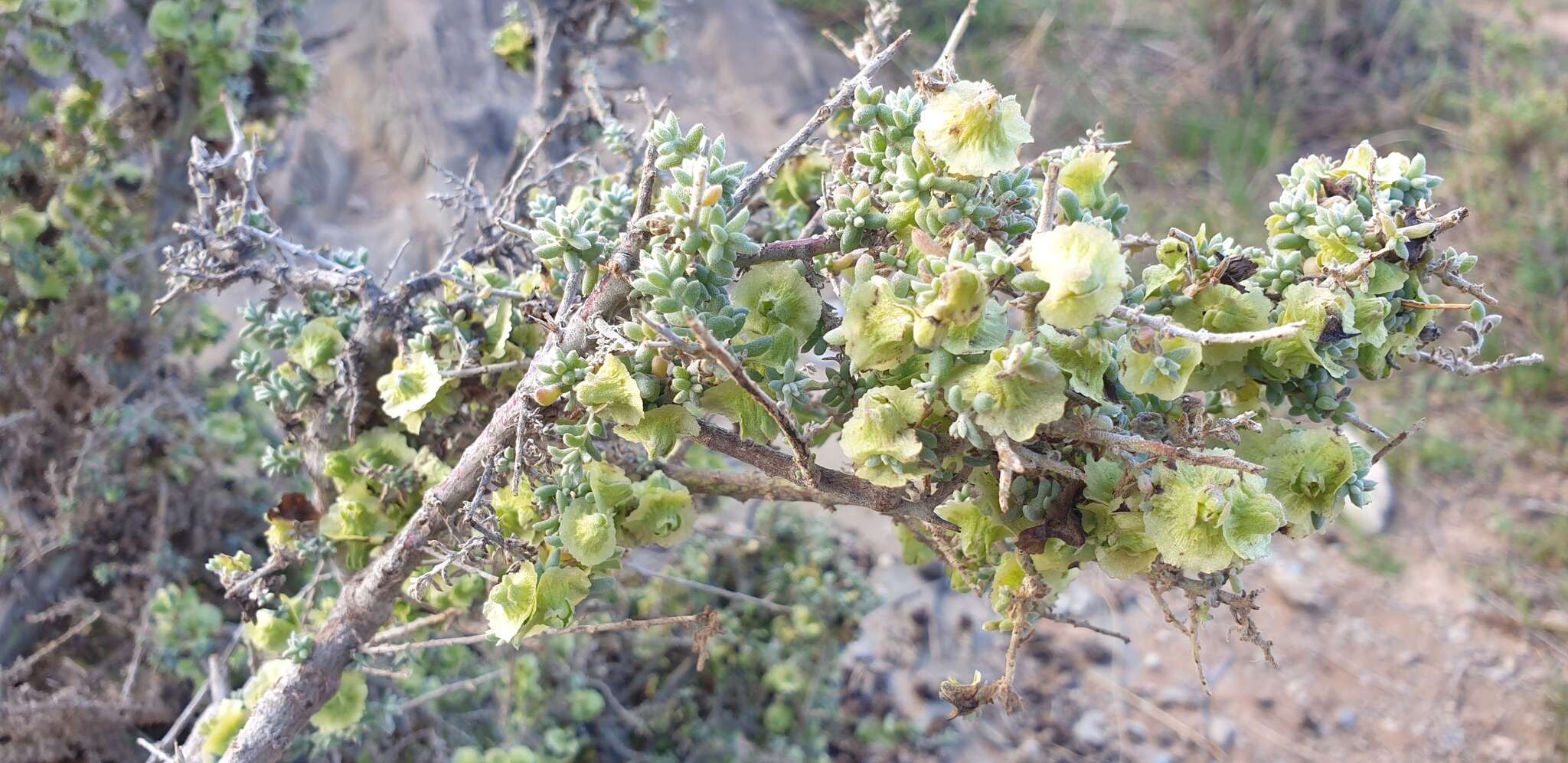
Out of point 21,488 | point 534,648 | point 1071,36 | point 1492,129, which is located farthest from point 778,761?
point 1071,36

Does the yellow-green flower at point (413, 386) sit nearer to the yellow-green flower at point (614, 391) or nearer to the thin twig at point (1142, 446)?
the yellow-green flower at point (614, 391)

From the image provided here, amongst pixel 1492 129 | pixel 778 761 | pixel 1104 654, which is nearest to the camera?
pixel 778 761

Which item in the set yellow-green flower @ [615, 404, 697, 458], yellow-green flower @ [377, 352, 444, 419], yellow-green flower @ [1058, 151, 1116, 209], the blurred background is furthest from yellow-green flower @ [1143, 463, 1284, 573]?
yellow-green flower @ [377, 352, 444, 419]

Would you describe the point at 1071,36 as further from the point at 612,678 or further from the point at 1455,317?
the point at 612,678

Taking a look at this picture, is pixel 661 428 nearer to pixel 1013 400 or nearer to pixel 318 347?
pixel 1013 400

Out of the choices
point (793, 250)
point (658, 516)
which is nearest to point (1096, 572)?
point (658, 516)

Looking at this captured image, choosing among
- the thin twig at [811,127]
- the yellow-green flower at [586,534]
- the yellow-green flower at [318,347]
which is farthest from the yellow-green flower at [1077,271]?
the yellow-green flower at [318,347]
